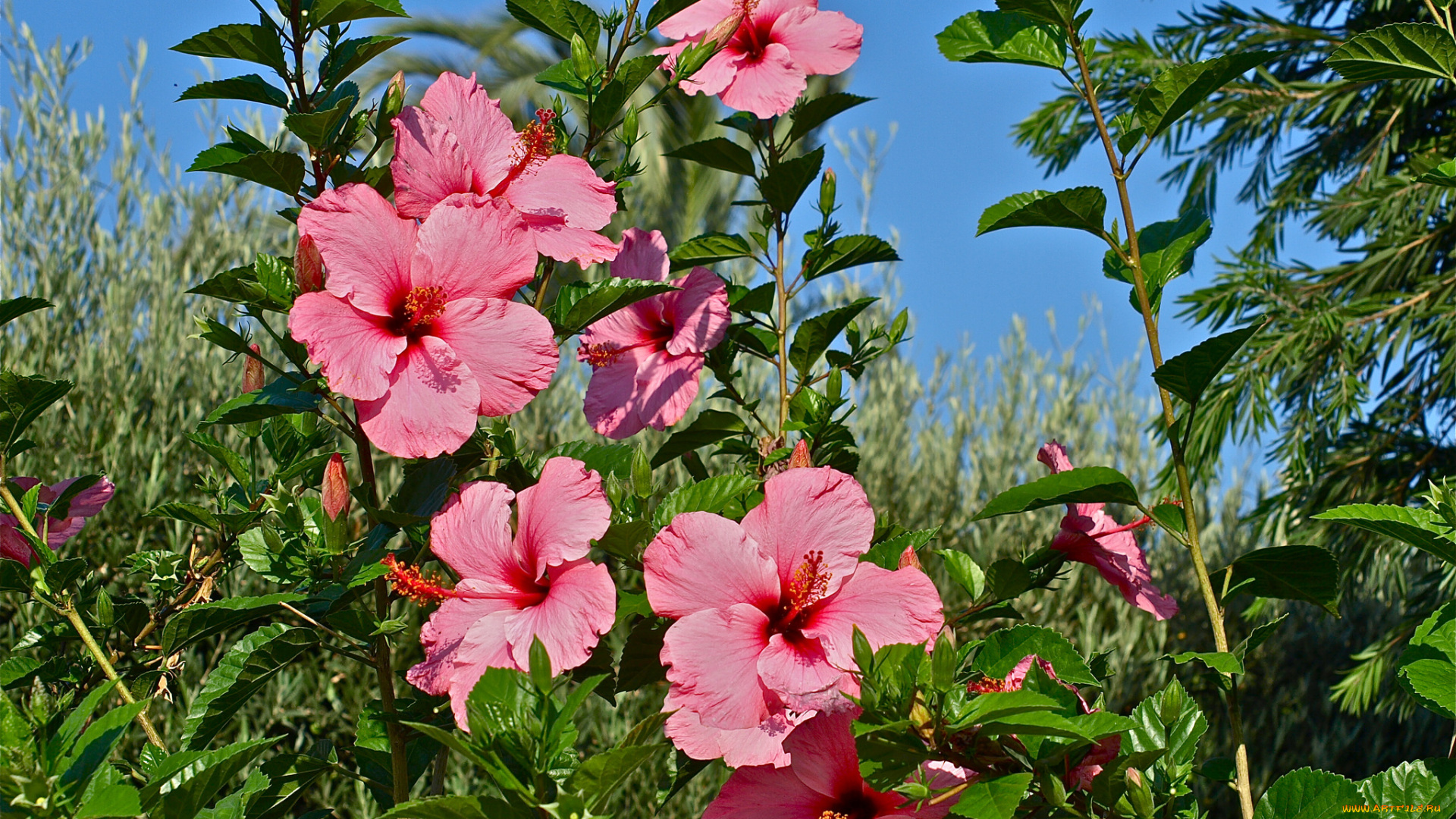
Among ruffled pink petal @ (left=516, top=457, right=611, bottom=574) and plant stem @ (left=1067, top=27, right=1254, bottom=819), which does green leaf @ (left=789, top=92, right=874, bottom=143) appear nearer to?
plant stem @ (left=1067, top=27, right=1254, bottom=819)

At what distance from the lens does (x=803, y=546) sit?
810 millimetres

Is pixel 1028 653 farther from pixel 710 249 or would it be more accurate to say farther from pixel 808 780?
pixel 710 249

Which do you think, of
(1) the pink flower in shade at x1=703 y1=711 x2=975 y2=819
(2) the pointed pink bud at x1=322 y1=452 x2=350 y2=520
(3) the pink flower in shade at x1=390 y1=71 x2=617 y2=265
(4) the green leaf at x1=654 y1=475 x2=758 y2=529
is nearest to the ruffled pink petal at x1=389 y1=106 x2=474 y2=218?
(3) the pink flower in shade at x1=390 y1=71 x2=617 y2=265

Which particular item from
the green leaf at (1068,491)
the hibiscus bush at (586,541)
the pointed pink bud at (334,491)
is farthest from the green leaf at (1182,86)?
the pointed pink bud at (334,491)

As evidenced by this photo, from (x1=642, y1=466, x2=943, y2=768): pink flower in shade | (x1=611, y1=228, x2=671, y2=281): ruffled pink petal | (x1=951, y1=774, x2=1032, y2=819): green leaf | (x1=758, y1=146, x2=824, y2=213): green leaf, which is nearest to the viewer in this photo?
(x1=951, y1=774, x2=1032, y2=819): green leaf

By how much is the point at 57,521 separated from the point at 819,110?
0.99 meters

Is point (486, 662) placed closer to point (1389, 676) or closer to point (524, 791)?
point (524, 791)

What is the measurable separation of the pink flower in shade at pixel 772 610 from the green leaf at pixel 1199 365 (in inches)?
10.0

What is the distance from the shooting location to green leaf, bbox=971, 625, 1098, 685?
2.58 ft

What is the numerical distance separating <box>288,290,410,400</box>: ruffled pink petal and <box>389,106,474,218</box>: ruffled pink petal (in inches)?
4.8

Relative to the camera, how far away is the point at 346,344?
0.84 m

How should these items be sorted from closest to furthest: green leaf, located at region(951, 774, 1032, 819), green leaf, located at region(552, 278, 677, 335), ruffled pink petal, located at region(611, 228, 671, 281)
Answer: green leaf, located at region(951, 774, 1032, 819) < green leaf, located at region(552, 278, 677, 335) < ruffled pink petal, located at region(611, 228, 671, 281)

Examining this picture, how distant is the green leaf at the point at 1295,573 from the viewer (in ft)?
2.78

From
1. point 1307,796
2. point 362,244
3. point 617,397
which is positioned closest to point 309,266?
point 362,244
